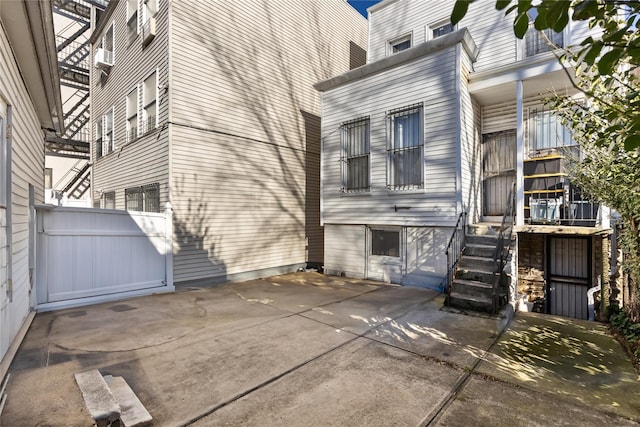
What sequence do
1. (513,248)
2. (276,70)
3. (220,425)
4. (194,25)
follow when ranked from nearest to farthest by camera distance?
1. (220,425)
2. (513,248)
3. (194,25)
4. (276,70)

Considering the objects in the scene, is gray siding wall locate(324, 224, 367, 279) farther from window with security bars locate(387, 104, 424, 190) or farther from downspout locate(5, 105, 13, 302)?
downspout locate(5, 105, 13, 302)

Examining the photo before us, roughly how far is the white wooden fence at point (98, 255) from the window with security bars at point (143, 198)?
3.58 ft

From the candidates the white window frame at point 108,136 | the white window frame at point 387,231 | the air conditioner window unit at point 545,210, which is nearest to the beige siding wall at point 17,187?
the white window frame at point 108,136

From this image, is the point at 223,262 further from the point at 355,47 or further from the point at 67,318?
the point at 355,47

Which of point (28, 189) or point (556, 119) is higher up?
point (556, 119)

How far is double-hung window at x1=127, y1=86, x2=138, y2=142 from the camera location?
968cm

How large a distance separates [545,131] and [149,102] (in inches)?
407

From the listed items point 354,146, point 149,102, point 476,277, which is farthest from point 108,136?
point 476,277

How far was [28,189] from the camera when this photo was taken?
529 centimetres

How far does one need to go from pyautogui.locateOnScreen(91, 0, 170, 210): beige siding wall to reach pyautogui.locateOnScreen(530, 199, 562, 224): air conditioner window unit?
8547mm

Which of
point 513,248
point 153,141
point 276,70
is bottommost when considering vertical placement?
point 513,248

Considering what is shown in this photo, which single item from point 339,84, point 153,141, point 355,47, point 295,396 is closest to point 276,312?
point 295,396

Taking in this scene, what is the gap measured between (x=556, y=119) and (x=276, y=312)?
757cm

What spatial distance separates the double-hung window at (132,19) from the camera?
9.65 m
